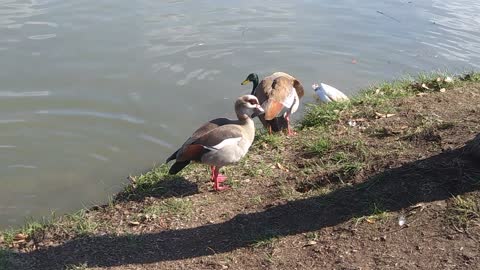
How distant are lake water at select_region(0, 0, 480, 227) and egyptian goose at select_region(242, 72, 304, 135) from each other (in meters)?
1.23

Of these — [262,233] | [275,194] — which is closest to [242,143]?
[275,194]

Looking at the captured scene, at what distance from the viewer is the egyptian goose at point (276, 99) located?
702 cm

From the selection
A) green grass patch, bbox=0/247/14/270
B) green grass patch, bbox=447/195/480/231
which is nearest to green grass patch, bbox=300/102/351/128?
green grass patch, bbox=447/195/480/231

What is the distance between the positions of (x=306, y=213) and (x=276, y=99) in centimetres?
265

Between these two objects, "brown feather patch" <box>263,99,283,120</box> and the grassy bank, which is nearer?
the grassy bank

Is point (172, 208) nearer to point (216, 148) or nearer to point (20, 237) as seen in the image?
point (216, 148)

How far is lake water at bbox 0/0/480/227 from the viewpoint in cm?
703

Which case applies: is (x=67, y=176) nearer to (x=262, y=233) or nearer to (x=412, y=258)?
(x=262, y=233)

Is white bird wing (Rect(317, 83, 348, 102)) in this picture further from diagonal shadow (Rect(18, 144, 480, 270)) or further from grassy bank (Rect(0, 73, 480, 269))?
diagonal shadow (Rect(18, 144, 480, 270))

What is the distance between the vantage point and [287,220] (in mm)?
4715

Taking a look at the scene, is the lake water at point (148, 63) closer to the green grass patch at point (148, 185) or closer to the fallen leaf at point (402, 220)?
the green grass patch at point (148, 185)

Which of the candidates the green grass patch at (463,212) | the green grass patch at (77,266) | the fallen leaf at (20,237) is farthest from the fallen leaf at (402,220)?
the fallen leaf at (20,237)

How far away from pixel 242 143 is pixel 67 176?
244 cm

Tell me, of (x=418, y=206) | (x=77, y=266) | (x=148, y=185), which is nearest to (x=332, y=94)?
(x=148, y=185)
